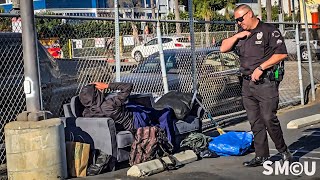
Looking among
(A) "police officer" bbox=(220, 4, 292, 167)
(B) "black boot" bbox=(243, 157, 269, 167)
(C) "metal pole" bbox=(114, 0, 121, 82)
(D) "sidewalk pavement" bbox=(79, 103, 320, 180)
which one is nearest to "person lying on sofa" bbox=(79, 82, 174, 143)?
(D) "sidewalk pavement" bbox=(79, 103, 320, 180)

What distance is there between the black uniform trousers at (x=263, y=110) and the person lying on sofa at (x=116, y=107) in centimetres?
133

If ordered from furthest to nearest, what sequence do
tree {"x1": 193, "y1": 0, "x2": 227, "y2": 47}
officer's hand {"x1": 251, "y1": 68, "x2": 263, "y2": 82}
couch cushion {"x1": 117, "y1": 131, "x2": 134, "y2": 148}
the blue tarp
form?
1. tree {"x1": 193, "y1": 0, "x2": 227, "y2": 47}
2. the blue tarp
3. couch cushion {"x1": 117, "y1": 131, "x2": 134, "y2": 148}
4. officer's hand {"x1": 251, "y1": 68, "x2": 263, "y2": 82}

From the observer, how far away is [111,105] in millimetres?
7613

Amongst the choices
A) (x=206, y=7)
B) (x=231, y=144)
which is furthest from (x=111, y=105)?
(x=206, y=7)

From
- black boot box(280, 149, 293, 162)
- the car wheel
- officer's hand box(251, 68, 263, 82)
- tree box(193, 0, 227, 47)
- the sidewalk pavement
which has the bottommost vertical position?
the sidewalk pavement

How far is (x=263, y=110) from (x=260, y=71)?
0.51 meters

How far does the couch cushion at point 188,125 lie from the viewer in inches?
330

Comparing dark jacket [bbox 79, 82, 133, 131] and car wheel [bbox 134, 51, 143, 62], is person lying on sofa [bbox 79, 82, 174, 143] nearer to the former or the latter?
dark jacket [bbox 79, 82, 133, 131]

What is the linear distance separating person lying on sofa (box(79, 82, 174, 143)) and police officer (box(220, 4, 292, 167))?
1370 millimetres

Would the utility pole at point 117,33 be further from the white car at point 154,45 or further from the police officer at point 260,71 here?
the police officer at point 260,71

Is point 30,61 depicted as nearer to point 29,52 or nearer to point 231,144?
point 29,52

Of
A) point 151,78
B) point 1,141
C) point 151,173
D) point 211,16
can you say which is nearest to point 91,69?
point 151,78

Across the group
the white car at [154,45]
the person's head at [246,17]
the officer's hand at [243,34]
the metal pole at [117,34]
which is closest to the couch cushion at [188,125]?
the metal pole at [117,34]

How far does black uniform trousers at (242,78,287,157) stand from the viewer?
7078mm
